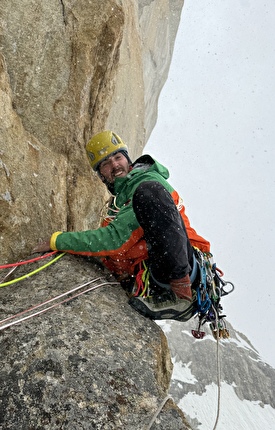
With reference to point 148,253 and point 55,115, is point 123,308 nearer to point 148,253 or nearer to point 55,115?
point 148,253

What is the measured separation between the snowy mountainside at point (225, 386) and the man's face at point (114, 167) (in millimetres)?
54368

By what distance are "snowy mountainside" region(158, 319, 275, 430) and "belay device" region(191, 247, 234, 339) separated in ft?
177

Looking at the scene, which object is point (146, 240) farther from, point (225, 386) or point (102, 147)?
point (225, 386)

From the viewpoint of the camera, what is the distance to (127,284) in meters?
4.41

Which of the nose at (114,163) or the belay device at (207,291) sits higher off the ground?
the nose at (114,163)

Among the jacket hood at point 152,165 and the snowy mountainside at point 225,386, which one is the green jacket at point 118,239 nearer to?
the jacket hood at point 152,165

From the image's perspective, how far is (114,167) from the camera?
4953 millimetres

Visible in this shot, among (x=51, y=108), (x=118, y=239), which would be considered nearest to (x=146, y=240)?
(x=118, y=239)

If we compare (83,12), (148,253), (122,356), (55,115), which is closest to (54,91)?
(55,115)

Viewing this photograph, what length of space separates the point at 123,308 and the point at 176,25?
1678 centimetres

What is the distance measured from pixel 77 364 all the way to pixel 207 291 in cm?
193

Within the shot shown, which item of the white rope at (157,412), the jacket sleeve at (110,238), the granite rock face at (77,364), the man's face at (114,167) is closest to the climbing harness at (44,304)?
the granite rock face at (77,364)

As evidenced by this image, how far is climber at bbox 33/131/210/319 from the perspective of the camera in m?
3.64

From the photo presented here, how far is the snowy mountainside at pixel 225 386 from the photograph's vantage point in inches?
2156
